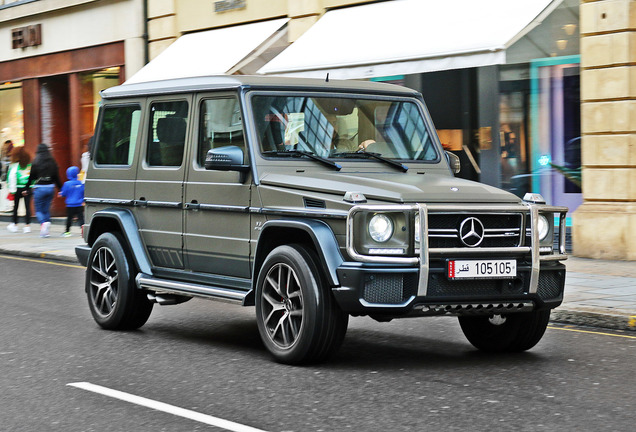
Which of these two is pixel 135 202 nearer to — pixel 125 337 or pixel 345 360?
pixel 125 337

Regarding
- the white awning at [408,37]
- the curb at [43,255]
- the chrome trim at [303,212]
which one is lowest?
the curb at [43,255]

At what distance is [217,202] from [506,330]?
2292mm

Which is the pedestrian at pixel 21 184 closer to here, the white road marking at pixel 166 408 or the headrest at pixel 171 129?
the headrest at pixel 171 129

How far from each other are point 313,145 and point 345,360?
1.60m

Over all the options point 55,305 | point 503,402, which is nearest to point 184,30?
point 55,305

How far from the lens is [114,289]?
9438 mm

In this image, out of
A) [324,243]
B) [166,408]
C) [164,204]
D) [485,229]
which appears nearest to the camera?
[166,408]

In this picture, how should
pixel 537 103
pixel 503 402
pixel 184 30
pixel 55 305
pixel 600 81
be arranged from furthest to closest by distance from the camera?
pixel 184 30 → pixel 537 103 → pixel 600 81 → pixel 55 305 → pixel 503 402

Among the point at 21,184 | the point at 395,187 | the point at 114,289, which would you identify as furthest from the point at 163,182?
the point at 21,184

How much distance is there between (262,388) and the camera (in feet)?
22.2

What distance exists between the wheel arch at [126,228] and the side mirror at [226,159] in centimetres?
147

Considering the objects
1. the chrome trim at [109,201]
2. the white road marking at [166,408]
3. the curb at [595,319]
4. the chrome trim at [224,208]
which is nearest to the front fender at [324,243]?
the chrome trim at [224,208]

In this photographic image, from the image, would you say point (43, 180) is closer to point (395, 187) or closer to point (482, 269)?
point (395, 187)

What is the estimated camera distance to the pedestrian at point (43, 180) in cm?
Answer: 2123
